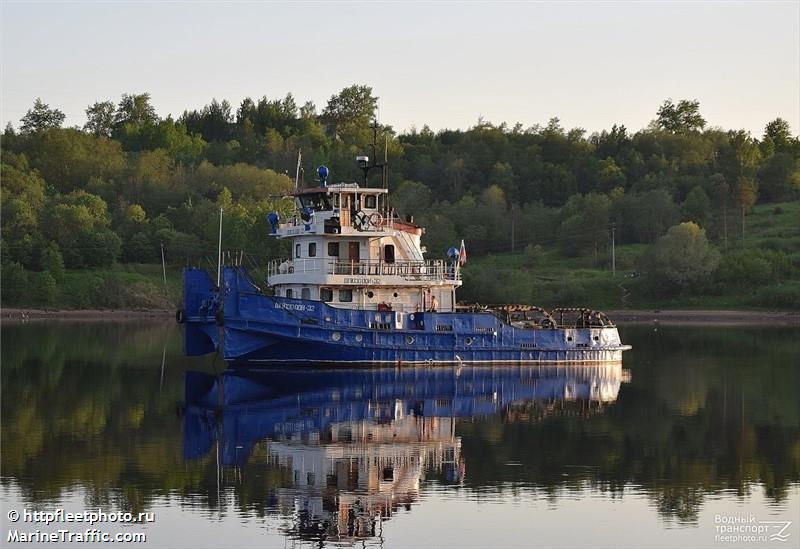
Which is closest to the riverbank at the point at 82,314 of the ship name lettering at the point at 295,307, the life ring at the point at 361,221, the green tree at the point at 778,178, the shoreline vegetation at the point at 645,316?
the shoreline vegetation at the point at 645,316

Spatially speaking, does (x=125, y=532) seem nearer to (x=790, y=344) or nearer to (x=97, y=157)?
(x=790, y=344)

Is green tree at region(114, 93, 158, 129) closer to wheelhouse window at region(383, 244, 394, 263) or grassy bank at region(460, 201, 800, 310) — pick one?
grassy bank at region(460, 201, 800, 310)

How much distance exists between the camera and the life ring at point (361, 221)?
45.3 meters

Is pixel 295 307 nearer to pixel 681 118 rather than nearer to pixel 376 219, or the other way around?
pixel 376 219

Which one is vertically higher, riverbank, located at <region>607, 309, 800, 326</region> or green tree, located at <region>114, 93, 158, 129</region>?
green tree, located at <region>114, 93, 158, 129</region>

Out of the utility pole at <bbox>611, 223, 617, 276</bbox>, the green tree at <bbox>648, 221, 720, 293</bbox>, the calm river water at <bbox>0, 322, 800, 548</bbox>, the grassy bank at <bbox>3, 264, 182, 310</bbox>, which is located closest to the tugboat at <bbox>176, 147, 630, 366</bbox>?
the calm river water at <bbox>0, 322, 800, 548</bbox>

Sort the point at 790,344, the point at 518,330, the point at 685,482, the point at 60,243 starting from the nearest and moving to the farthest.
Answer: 1. the point at 685,482
2. the point at 518,330
3. the point at 790,344
4. the point at 60,243

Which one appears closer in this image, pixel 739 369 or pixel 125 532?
pixel 125 532

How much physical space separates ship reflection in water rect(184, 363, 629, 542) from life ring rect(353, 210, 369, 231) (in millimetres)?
4652

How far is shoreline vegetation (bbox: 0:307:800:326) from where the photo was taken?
84500 mm

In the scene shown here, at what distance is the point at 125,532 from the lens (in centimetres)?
2164

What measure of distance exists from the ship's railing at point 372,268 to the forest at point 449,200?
20752 mm

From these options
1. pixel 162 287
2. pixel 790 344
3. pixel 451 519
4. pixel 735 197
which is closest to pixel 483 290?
pixel 162 287

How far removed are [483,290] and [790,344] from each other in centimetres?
2901
